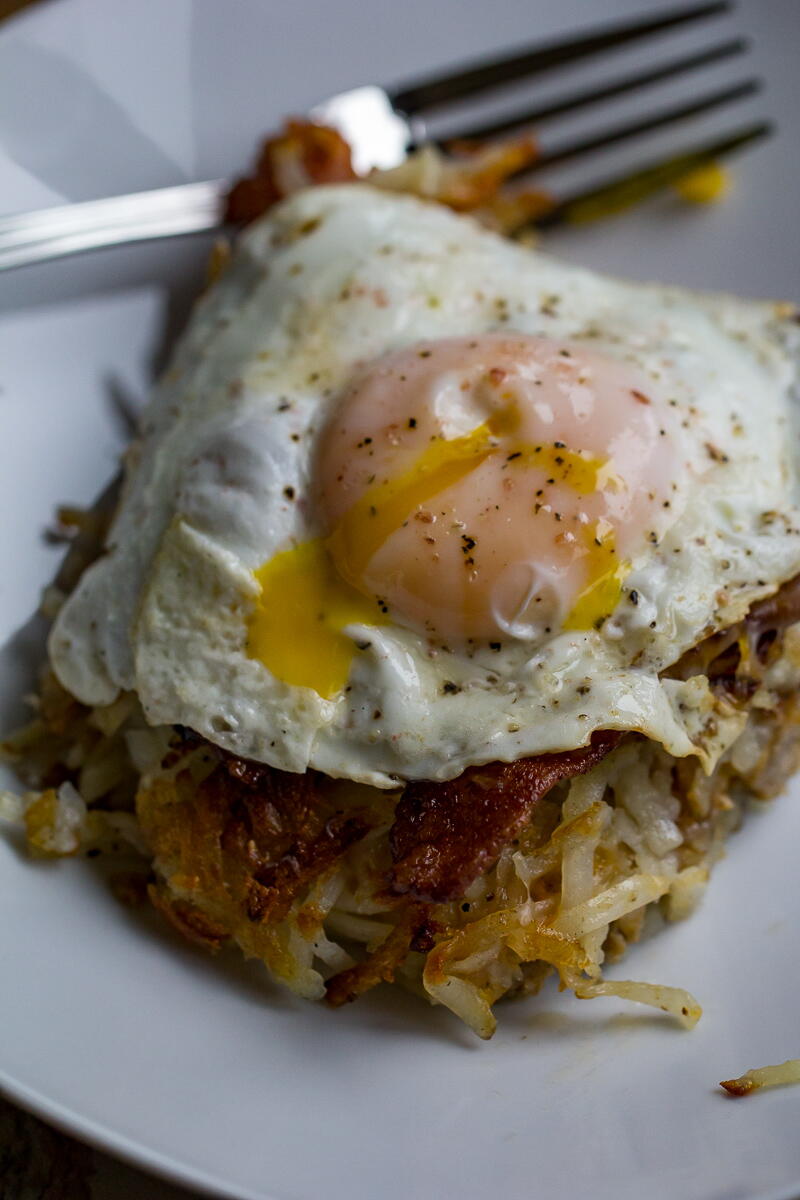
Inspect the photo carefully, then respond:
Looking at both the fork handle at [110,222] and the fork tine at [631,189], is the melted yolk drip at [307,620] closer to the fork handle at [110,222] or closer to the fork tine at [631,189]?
the fork handle at [110,222]

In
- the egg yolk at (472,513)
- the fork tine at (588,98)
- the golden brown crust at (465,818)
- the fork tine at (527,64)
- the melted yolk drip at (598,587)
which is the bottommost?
the golden brown crust at (465,818)

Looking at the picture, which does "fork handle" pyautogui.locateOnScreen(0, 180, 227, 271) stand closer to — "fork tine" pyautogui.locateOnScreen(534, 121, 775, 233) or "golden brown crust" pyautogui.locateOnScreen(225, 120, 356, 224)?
"golden brown crust" pyautogui.locateOnScreen(225, 120, 356, 224)

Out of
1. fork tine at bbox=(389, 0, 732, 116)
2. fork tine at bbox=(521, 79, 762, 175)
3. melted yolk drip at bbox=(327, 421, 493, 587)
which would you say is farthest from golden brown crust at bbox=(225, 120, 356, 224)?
melted yolk drip at bbox=(327, 421, 493, 587)

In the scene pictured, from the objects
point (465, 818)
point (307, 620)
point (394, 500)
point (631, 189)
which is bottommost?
point (465, 818)

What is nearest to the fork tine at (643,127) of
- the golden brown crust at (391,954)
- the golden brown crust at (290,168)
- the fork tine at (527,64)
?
the fork tine at (527,64)

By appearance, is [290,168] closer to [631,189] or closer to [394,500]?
[631,189]

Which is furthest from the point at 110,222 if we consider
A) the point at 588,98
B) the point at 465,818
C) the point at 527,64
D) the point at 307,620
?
the point at 465,818
